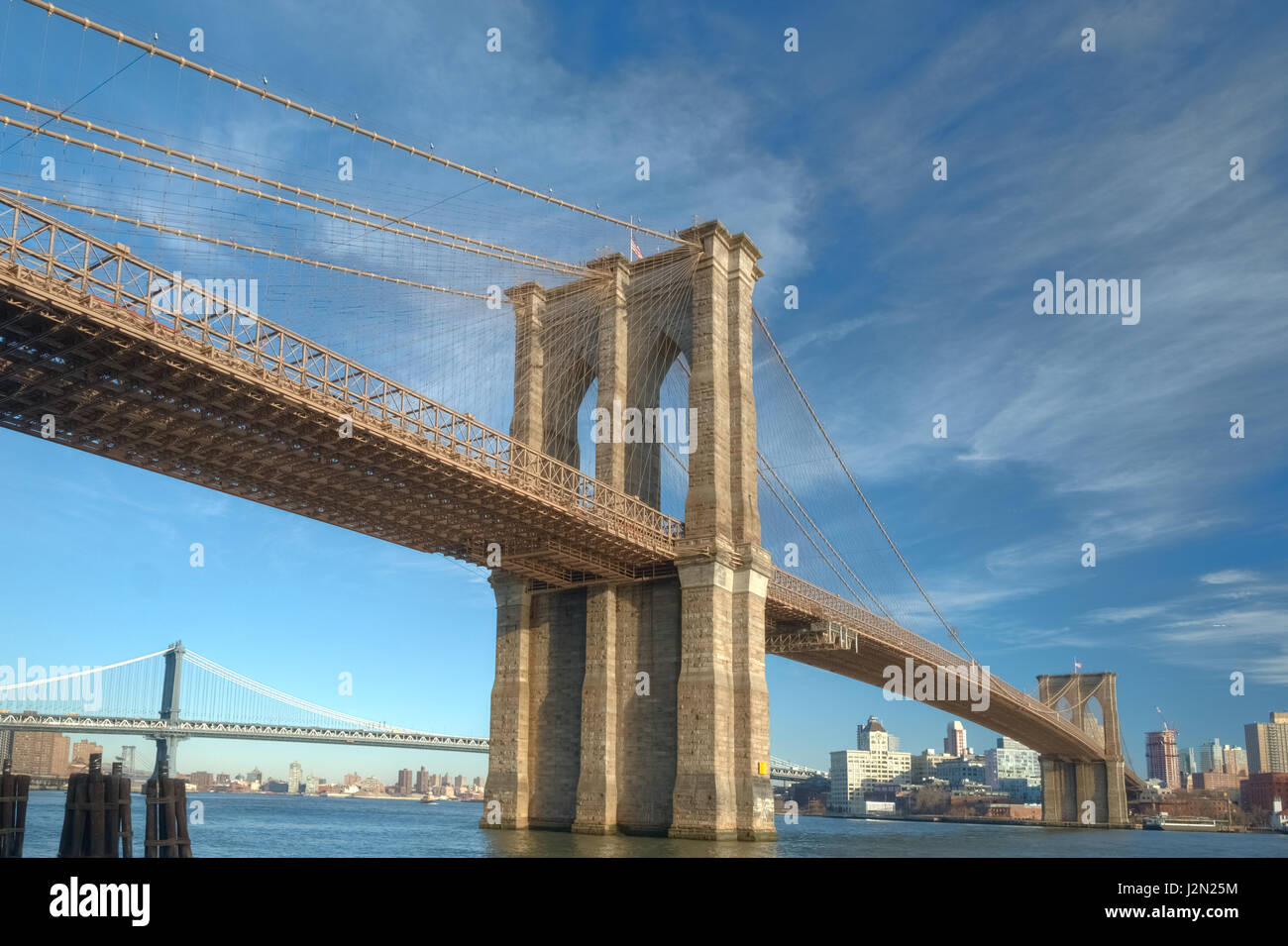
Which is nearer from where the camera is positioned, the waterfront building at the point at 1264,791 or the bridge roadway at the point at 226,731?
the bridge roadway at the point at 226,731

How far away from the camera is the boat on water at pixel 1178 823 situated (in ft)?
440

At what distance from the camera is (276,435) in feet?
112

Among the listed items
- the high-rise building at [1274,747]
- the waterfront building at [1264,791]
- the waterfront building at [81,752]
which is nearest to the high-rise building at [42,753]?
the waterfront building at [81,752]

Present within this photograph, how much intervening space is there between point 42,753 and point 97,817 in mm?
92854

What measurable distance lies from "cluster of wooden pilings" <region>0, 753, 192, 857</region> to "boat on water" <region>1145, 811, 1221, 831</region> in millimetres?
129058

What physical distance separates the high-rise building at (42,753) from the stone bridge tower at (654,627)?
75765 millimetres

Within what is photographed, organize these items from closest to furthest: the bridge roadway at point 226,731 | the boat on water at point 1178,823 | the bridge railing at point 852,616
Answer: the bridge railing at point 852,616, the bridge roadway at point 226,731, the boat on water at point 1178,823

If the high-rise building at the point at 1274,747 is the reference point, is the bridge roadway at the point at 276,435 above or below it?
above

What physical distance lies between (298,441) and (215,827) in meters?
48.9

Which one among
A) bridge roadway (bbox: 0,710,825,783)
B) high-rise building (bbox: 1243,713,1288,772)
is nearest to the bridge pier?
bridge roadway (bbox: 0,710,825,783)

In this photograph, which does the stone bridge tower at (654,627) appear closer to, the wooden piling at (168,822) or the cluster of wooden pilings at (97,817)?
the wooden piling at (168,822)
